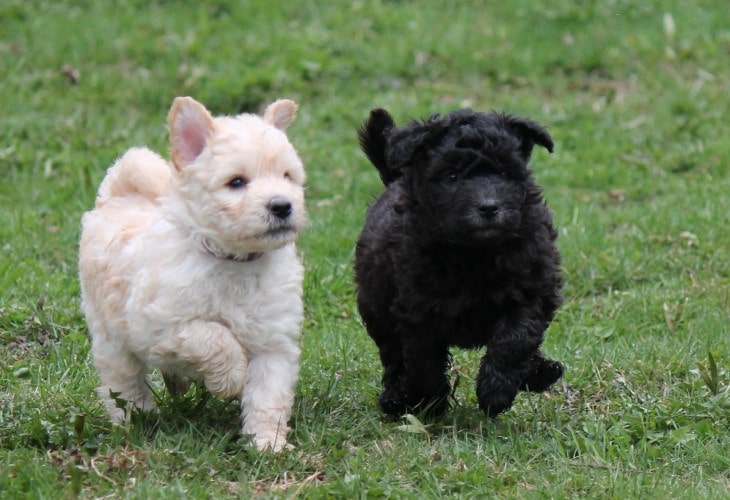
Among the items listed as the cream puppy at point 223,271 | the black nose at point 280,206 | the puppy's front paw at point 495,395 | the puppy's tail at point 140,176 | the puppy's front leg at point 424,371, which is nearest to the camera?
the black nose at point 280,206

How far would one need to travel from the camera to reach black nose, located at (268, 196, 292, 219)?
4676mm

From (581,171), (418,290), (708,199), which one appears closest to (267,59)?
(581,171)

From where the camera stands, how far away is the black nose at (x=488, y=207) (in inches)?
197

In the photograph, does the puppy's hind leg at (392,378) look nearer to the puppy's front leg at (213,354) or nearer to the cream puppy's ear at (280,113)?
the puppy's front leg at (213,354)

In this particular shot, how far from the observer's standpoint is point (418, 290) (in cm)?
532

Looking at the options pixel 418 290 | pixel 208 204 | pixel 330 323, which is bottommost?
pixel 330 323

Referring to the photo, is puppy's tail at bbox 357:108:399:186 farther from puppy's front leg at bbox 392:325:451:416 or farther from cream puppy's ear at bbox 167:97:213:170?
cream puppy's ear at bbox 167:97:213:170

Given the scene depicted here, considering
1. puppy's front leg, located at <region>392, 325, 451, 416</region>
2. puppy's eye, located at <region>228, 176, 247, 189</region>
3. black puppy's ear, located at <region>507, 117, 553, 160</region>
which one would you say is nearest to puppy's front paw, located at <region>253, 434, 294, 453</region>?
puppy's front leg, located at <region>392, 325, 451, 416</region>

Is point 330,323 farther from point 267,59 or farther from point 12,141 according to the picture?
point 267,59

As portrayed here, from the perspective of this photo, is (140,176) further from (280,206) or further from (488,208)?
(488,208)

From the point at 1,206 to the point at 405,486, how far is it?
5600mm

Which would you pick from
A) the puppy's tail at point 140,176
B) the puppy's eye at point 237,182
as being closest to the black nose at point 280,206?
the puppy's eye at point 237,182

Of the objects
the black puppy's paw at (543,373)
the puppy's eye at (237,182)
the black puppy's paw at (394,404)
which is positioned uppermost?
the puppy's eye at (237,182)

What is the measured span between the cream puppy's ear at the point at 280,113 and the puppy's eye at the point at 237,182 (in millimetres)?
409
